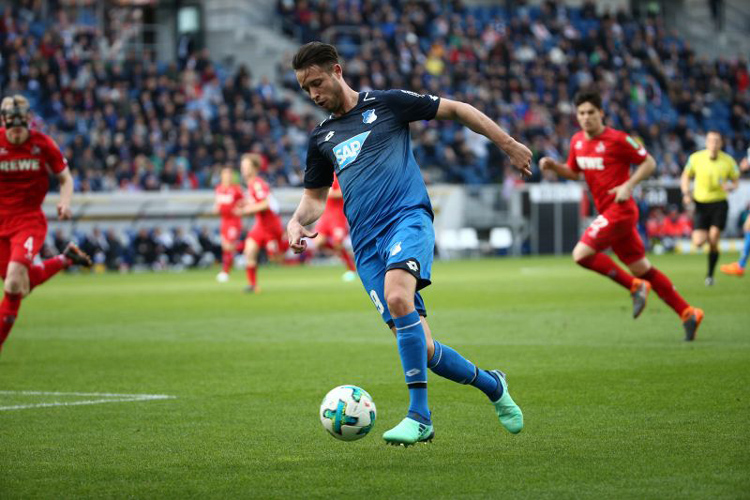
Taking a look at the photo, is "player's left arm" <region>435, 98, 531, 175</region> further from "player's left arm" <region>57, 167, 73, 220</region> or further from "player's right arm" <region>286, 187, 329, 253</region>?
"player's left arm" <region>57, 167, 73, 220</region>

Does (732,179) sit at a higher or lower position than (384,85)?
lower

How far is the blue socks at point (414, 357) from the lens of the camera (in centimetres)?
676

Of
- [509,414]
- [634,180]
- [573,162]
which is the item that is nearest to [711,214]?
[573,162]

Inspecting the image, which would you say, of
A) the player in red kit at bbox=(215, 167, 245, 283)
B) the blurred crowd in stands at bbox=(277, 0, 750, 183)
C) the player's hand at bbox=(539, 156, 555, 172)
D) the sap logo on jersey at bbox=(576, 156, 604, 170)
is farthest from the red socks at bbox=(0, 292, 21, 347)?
the blurred crowd in stands at bbox=(277, 0, 750, 183)

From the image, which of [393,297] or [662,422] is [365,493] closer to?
[393,297]

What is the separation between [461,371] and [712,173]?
53.3 ft

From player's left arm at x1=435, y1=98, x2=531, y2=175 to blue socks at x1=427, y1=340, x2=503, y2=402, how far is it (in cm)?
113

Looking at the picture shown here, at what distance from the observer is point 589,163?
13656 mm

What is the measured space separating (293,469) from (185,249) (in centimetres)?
2866

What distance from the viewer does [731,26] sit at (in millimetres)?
53344

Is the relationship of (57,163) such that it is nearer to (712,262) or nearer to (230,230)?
(712,262)

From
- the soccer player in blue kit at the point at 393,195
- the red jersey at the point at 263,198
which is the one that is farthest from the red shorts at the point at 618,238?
the red jersey at the point at 263,198

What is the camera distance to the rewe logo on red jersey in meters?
11.7

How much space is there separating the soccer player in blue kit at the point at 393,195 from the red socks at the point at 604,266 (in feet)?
21.1
